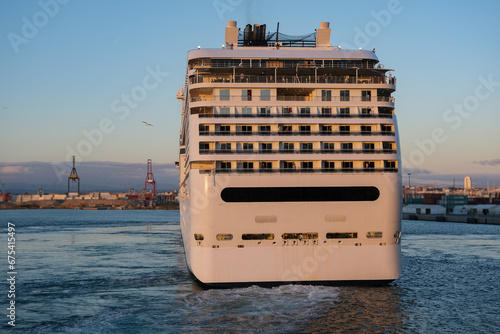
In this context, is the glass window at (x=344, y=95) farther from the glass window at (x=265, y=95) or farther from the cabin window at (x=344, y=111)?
the glass window at (x=265, y=95)

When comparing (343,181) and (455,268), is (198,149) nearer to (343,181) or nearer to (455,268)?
(343,181)

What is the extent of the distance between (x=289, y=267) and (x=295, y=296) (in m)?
1.30

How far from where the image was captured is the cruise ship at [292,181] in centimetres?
Answer: 2412

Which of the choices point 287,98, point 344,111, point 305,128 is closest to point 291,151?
point 305,128

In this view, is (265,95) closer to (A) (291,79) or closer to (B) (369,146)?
(A) (291,79)

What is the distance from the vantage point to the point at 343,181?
2497 cm

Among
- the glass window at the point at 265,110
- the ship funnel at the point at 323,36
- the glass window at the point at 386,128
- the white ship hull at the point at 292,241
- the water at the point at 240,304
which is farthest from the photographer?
the ship funnel at the point at 323,36

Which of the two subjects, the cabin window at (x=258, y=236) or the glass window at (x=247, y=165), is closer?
the cabin window at (x=258, y=236)

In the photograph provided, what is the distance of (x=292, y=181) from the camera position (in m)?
24.8

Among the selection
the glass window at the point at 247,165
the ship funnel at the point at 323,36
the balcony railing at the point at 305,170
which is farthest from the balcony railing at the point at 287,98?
the ship funnel at the point at 323,36

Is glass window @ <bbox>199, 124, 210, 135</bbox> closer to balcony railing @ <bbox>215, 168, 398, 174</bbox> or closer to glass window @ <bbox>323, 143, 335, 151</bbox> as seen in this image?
balcony railing @ <bbox>215, 168, 398, 174</bbox>

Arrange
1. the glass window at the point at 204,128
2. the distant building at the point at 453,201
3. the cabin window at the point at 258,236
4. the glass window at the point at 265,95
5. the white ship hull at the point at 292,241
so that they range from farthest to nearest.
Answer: the distant building at the point at 453,201 < the glass window at the point at 265,95 < the glass window at the point at 204,128 < the cabin window at the point at 258,236 < the white ship hull at the point at 292,241

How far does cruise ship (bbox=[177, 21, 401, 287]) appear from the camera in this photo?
2412cm

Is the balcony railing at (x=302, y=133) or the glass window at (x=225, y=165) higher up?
the balcony railing at (x=302, y=133)
